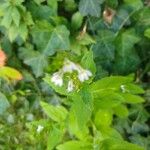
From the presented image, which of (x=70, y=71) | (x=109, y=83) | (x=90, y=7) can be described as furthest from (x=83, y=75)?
(x=90, y=7)

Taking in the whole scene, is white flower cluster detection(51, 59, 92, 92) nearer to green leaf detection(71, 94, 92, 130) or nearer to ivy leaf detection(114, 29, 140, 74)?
green leaf detection(71, 94, 92, 130)

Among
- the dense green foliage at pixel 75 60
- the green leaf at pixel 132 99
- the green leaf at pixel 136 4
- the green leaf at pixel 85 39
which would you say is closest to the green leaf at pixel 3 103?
the dense green foliage at pixel 75 60

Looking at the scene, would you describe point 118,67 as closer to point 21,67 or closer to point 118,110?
point 118,110

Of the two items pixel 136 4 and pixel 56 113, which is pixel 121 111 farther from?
pixel 136 4

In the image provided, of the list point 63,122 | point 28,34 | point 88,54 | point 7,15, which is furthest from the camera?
point 28,34

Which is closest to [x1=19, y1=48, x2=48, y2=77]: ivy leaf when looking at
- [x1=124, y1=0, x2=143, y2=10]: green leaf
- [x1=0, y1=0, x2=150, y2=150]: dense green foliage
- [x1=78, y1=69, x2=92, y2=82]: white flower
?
[x1=0, y1=0, x2=150, y2=150]: dense green foliage

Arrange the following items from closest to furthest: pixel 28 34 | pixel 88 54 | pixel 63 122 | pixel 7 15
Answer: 1. pixel 88 54
2. pixel 63 122
3. pixel 7 15
4. pixel 28 34

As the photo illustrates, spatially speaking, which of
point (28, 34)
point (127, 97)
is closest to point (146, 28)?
point (127, 97)
